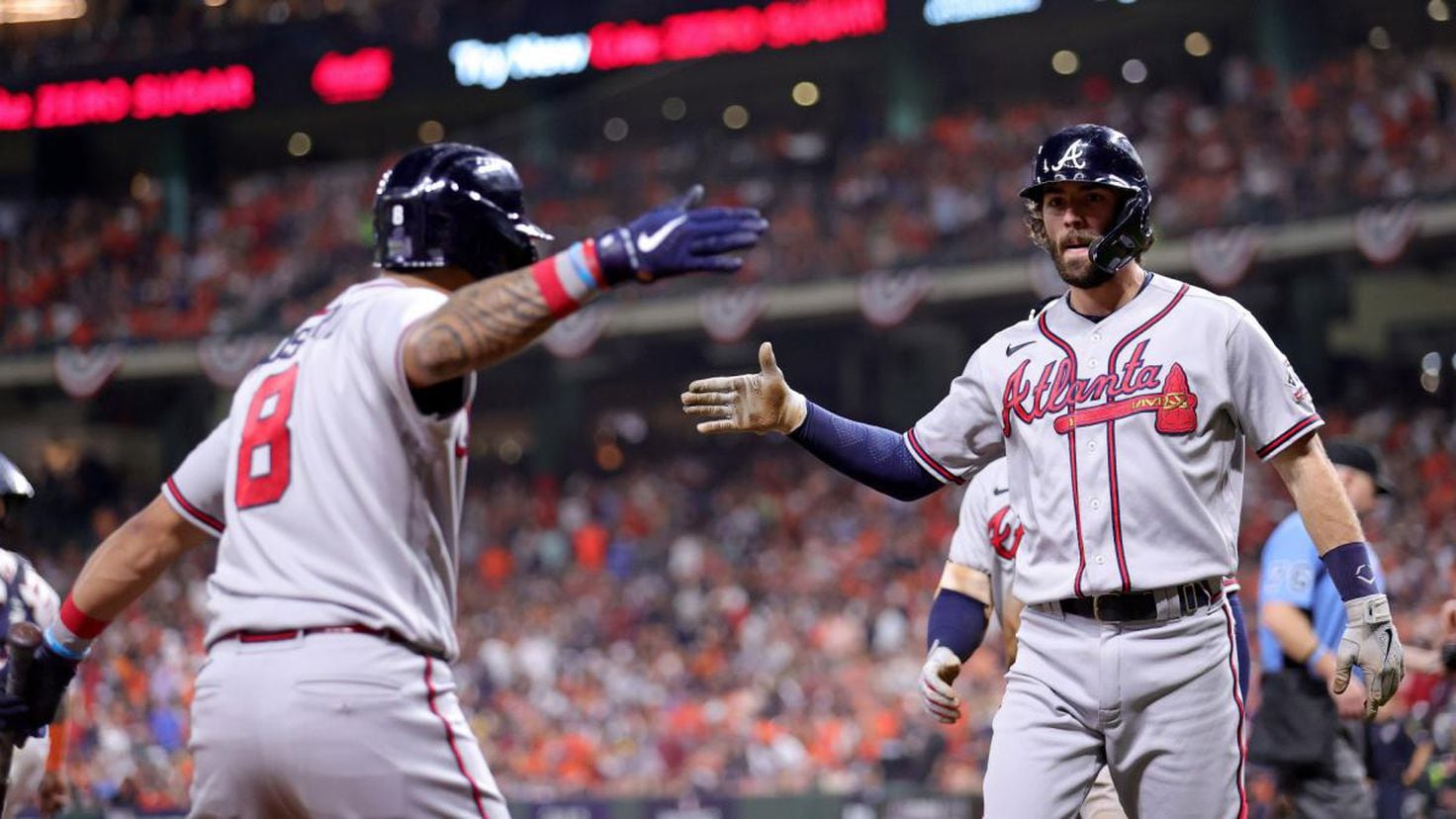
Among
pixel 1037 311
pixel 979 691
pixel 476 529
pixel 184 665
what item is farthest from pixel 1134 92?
pixel 1037 311

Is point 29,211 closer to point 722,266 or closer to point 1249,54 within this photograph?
point 1249,54

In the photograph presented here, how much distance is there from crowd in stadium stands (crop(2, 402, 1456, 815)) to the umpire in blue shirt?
3976mm

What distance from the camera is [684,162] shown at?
87.3 ft

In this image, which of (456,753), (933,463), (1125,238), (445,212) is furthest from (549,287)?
(1125,238)

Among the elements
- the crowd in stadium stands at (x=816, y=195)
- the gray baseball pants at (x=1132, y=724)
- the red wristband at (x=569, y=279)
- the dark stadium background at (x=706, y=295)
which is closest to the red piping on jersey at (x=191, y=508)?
the red wristband at (x=569, y=279)

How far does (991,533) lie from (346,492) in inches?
97.4

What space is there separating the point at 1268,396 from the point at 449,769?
212cm

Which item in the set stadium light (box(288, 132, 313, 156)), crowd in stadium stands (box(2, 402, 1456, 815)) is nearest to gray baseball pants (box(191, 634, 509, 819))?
crowd in stadium stands (box(2, 402, 1456, 815))

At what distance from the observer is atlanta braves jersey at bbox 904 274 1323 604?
3908mm

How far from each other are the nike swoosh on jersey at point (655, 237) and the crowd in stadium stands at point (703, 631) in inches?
311

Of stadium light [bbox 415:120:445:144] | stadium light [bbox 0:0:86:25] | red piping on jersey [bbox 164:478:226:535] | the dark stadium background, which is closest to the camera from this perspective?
red piping on jersey [bbox 164:478:226:535]

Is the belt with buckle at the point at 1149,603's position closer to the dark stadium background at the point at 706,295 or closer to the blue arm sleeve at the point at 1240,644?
the blue arm sleeve at the point at 1240,644

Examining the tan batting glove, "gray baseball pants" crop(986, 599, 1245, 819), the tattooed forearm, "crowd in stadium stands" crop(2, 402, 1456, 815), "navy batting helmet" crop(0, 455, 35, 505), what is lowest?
"crowd in stadium stands" crop(2, 402, 1456, 815)

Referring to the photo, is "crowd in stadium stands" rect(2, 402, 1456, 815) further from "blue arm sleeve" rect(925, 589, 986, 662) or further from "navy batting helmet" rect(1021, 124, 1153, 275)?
"navy batting helmet" rect(1021, 124, 1153, 275)
